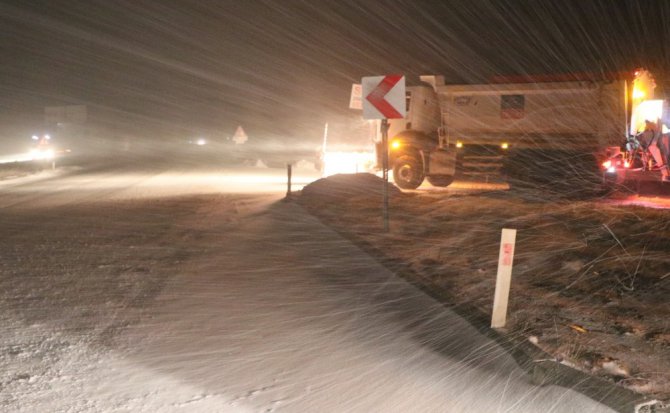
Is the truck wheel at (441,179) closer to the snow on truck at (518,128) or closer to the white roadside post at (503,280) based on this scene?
the snow on truck at (518,128)

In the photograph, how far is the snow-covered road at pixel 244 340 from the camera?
5.12m

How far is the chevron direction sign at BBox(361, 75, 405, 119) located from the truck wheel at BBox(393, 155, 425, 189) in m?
10.5

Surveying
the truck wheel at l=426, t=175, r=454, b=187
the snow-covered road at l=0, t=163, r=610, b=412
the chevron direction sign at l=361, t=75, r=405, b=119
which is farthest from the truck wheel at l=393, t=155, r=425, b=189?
the snow-covered road at l=0, t=163, r=610, b=412

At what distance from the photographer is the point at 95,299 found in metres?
8.18

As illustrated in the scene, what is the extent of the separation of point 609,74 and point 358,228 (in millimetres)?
11503

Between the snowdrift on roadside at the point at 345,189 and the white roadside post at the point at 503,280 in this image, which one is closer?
the white roadside post at the point at 503,280

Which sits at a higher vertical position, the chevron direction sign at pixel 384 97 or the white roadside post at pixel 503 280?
the chevron direction sign at pixel 384 97

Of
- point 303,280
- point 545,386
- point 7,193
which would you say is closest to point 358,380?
point 545,386

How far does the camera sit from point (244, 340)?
6.61m

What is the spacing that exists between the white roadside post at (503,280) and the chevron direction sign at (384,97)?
620cm

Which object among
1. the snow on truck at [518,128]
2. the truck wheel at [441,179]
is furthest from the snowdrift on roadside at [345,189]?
the truck wheel at [441,179]

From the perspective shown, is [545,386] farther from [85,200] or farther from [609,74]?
[609,74]

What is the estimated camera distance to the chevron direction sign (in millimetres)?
13008

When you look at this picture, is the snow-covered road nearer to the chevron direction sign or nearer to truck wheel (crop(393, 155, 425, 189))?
the chevron direction sign
